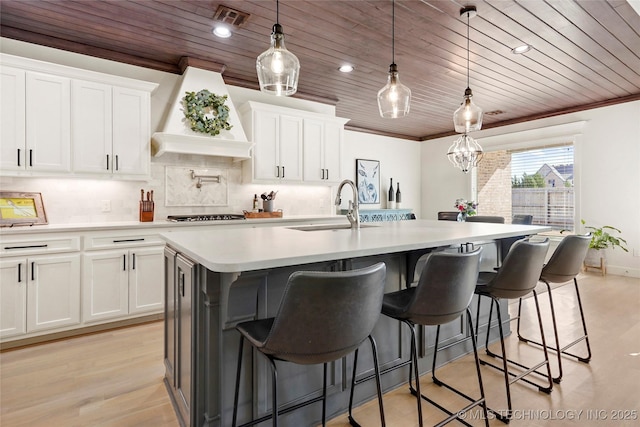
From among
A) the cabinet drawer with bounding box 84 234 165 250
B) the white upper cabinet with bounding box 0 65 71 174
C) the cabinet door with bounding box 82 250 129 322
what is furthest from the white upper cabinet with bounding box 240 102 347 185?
the white upper cabinet with bounding box 0 65 71 174

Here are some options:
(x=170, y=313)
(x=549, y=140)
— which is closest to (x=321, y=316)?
(x=170, y=313)

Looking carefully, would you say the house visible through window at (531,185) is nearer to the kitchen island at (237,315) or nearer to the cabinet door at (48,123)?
the kitchen island at (237,315)

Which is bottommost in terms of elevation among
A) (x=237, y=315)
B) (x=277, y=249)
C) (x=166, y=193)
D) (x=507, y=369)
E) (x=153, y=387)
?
(x=153, y=387)

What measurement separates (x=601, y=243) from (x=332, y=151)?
4.22m

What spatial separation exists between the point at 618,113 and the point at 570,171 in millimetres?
1009

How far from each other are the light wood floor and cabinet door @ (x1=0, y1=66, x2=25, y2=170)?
1.60m

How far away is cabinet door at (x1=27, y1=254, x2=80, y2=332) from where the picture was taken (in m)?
2.78

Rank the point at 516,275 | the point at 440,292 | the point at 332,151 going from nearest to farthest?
the point at 440,292 < the point at 516,275 < the point at 332,151

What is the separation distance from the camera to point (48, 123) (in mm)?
3018

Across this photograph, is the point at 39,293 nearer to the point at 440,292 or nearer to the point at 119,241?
the point at 119,241

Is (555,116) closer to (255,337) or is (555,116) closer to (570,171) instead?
(570,171)

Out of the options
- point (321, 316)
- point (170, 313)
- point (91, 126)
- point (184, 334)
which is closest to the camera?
point (321, 316)

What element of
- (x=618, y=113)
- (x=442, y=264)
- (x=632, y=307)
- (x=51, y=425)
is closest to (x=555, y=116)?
(x=618, y=113)

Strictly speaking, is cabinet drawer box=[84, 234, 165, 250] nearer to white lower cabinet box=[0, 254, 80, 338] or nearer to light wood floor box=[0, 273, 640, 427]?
white lower cabinet box=[0, 254, 80, 338]
